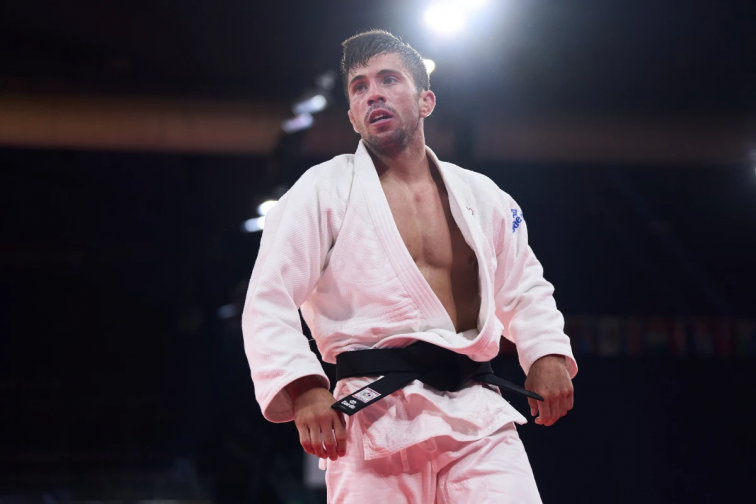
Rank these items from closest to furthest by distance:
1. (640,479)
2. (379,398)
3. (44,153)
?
(379,398) < (640,479) < (44,153)

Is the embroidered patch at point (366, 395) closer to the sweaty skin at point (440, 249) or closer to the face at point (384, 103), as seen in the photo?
the sweaty skin at point (440, 249)

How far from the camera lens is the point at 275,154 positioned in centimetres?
414

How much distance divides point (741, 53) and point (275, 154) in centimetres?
262

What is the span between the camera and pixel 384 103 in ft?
6.10

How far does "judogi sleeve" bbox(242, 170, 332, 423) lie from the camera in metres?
1.50

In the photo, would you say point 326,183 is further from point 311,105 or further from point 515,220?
point 311,105

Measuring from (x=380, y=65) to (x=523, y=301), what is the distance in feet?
2.49

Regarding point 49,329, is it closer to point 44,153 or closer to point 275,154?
point 44,153

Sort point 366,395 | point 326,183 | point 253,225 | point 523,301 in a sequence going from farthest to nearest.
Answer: point 253,225 → point 523,301 → point 326,183 → point 366,395

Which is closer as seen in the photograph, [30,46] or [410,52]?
[410,52]

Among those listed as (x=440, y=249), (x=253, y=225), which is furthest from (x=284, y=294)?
(x=253, y=225)

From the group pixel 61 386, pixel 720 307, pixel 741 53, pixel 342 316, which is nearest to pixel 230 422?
pixel 61 386

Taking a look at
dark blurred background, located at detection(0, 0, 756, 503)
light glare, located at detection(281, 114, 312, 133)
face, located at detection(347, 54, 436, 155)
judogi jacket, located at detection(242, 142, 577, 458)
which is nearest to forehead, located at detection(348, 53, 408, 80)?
face, located at detection(347, 54, 436, 155)

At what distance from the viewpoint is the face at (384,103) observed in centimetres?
186
